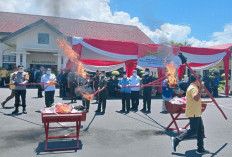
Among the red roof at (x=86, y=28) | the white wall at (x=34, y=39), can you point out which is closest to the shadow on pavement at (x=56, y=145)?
the white wall at (x=34, y=39)

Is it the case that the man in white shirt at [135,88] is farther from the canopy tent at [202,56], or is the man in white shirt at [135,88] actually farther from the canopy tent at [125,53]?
the canopy tent at [202,56]

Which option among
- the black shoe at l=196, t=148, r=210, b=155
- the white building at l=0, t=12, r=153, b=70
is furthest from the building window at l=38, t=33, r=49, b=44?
the black shoe at l=196, t=148, r=210, b=155

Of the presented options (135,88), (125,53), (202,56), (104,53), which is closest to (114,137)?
(135,88)

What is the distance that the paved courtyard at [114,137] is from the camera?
4578 mm

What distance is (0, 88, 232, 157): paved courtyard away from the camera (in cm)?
458

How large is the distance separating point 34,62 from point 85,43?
494 inches

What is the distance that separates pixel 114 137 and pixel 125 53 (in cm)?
835

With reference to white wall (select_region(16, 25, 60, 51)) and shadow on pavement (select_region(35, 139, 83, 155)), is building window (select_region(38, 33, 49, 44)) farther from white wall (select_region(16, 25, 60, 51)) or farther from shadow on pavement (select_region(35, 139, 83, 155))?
shadow on pavement (select_region(35, 139, 83, 155))

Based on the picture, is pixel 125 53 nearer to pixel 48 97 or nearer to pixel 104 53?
pixel 104 53

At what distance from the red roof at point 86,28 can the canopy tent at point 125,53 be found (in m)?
11.7

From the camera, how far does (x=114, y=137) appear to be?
→ 564 cm

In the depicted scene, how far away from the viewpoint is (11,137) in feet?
17.8

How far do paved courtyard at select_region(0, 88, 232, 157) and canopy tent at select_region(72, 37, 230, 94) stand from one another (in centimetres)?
541

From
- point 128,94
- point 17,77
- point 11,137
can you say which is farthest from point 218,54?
point 11,137
